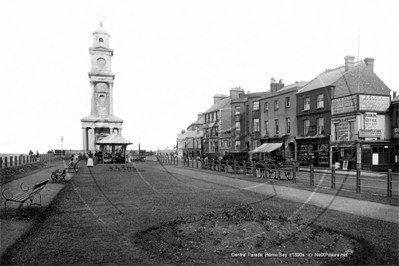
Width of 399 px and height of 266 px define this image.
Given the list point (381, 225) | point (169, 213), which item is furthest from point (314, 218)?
point (169, 213)

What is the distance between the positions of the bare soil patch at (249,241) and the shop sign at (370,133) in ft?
78.0

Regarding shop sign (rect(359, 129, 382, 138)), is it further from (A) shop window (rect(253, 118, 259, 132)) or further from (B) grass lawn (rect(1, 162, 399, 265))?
(B) grass lawn (rect(1, 162, 399, 265))

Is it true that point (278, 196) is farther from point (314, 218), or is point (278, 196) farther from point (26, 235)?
point (26, 235)

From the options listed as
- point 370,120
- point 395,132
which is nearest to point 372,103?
point 370,120

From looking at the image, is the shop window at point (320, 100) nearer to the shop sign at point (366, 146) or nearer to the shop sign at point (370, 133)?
the shop sign at point (370, 133)

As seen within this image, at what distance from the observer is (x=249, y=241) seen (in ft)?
20.8

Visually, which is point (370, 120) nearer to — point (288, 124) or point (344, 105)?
point (344, 105)

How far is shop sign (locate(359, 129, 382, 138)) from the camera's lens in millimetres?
28462

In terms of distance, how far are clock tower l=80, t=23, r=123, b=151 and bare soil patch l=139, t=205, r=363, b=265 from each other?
60961 millimetres

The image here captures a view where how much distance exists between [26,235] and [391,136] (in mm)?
30998

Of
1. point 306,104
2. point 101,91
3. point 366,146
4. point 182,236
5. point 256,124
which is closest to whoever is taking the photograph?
point 182,236

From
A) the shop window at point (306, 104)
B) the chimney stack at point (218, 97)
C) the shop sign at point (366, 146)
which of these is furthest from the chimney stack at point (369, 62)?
the chimney stack at point (218, 97)

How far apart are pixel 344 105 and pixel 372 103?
7.45 ft

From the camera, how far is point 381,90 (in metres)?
31.5
